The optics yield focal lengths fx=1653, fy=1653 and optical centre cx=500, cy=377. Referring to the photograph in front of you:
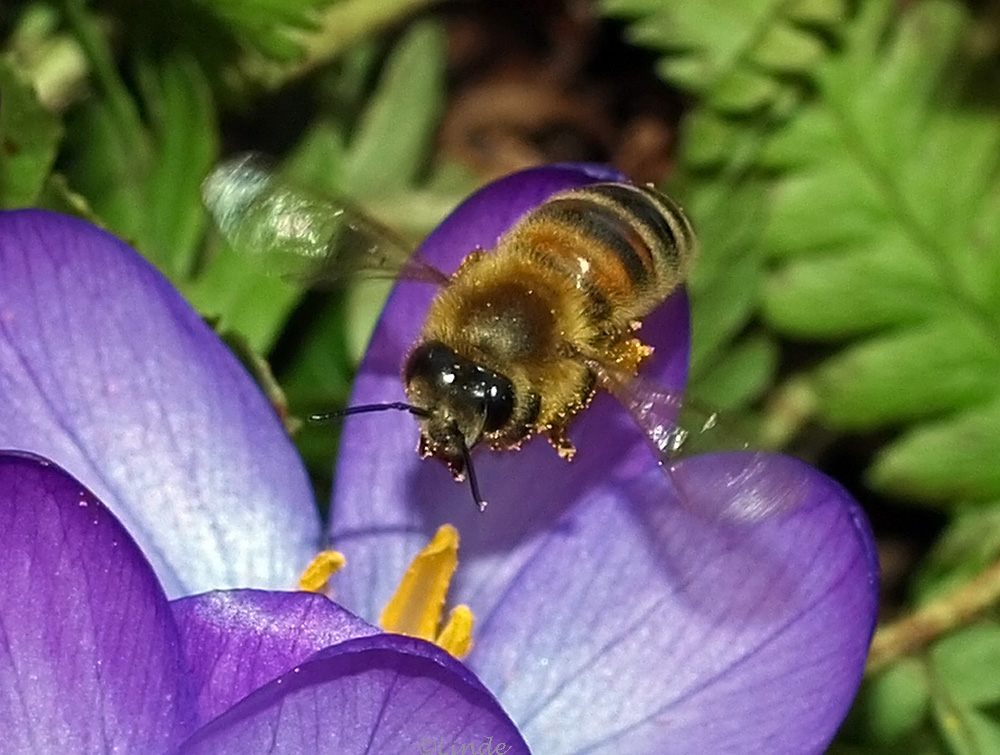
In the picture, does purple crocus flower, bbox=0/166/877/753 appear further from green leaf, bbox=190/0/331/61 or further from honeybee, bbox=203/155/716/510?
green leaf, bbox=190/0/331/61

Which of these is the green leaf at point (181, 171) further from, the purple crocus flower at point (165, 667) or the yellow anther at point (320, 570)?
the purple crocus flower at point (165, 667)

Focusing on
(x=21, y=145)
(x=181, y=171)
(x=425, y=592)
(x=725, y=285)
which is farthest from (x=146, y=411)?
(x=725, y=285)

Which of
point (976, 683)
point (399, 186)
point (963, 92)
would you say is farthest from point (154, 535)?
point (963, 92)

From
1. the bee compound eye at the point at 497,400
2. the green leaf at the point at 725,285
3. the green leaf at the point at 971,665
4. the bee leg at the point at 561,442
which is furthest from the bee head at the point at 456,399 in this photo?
the green leaf at the point at 971,665

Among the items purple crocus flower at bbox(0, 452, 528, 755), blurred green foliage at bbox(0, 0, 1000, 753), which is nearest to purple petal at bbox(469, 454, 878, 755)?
purple crocus flower at bbox(0, 452, 528, 755)

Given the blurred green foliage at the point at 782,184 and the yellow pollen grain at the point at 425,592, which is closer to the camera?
the yellow pollen grain at the point at 425,592
